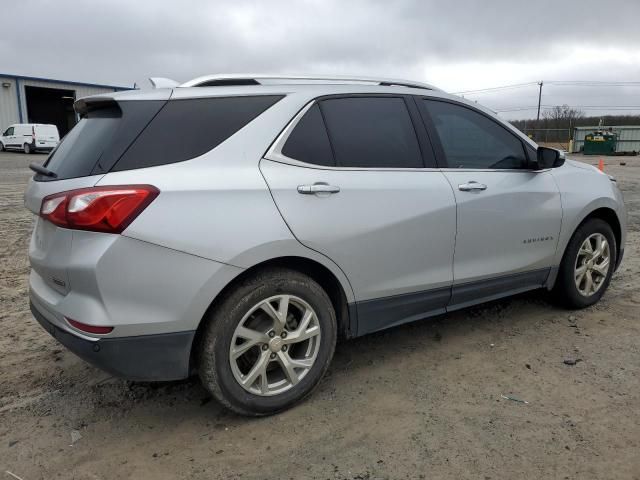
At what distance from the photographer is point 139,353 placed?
8.02 feet

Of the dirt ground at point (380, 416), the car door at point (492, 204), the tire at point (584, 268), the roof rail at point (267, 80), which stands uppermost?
the roof rail at point (267, 80)

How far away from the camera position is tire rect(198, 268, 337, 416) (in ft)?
8.50

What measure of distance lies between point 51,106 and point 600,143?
131 ft

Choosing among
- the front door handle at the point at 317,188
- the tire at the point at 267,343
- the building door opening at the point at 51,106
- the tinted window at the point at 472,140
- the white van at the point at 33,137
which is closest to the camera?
the tire at the point at 267,343

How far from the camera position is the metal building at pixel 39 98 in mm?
34094

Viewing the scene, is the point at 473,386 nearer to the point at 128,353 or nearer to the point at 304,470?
the point at 304,470

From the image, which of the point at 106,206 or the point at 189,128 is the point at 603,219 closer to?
the point at 189,128

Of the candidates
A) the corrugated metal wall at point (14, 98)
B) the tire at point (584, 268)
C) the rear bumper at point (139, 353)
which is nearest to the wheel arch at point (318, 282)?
the rear bumper at point (139, 353)

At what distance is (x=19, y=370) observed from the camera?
3.41 m

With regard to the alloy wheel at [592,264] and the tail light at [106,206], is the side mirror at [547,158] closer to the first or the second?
the alloy wheel at [592,264]

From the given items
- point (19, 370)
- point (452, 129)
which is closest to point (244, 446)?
point (19, 370)

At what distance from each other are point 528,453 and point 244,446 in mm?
1361

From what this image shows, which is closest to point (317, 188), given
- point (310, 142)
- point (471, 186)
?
point (310, 142)

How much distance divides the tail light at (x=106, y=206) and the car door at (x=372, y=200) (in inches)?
24.9
